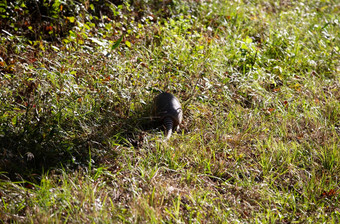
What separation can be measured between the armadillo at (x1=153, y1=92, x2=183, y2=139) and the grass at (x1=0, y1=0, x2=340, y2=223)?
11 cm

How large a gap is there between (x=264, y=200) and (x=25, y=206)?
1721mm

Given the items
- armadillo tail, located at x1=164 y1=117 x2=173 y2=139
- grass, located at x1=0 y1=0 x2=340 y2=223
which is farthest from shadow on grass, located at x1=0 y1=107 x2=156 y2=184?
armadillo tail, located at x1=164 y1=117 x2=173 y2=139

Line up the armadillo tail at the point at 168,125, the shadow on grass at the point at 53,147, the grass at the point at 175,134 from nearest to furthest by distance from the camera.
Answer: the grass at the point at 175,134
the shadow on grass at the point at 53,147
the armadillo tail at the point at 168,125

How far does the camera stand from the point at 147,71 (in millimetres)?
4391

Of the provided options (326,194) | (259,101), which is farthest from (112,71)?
(326,194)

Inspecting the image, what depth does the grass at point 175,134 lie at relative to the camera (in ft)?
9.39

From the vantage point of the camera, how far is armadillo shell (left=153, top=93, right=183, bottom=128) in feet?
12.0

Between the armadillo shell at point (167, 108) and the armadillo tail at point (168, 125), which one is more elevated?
the armadillo shell at point (167, 108)

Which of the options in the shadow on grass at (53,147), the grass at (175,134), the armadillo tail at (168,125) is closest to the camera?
the grass at (175,134)

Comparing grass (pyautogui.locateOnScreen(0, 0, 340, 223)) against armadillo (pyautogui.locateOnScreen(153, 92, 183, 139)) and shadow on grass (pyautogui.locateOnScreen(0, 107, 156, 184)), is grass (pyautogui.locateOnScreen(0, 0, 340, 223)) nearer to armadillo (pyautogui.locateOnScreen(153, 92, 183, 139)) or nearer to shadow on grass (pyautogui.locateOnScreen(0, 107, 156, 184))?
shadow on grass (pyautogui.locateOnScreen(0, 107, 156, 184))

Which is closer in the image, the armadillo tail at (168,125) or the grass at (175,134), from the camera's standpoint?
the grass at (175,134)

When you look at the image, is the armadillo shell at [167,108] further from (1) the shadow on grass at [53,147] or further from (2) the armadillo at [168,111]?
(1) the shadow on grass at [53,147]

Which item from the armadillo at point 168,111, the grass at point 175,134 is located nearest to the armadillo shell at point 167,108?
the armadillo at point 168,111

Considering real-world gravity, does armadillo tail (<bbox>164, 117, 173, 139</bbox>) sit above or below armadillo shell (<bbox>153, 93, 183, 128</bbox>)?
below
